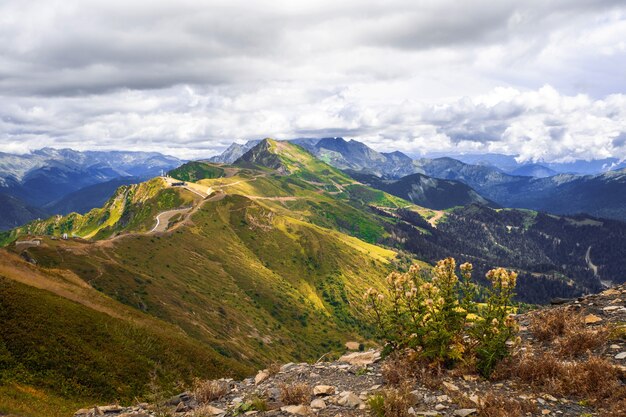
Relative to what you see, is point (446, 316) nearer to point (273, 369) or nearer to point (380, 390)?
point (380, 390)

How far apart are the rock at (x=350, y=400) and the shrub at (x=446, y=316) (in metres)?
2.90

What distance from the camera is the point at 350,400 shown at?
1295 cm

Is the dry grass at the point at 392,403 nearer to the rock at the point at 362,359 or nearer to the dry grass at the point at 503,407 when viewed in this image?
the dry grass at the point at 503,407

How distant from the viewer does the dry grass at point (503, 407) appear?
10.5 m

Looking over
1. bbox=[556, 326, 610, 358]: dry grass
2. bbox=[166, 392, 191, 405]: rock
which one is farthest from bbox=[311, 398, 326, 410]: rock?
bbox=[556, 326, 610, 358]: dry grass

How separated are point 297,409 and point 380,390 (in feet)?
10.1

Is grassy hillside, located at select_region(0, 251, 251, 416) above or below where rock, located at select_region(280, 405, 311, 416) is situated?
below

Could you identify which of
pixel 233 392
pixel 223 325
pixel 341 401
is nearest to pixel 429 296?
pixel 341 401

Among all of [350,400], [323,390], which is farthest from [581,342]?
[323,390]

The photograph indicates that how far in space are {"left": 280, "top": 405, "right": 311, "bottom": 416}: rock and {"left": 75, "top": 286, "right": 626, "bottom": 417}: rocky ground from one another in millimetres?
12

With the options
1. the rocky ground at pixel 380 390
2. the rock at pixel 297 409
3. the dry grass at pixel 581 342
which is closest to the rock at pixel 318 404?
the rocky ground at pixel 380 390

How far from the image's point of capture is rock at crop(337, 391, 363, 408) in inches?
500

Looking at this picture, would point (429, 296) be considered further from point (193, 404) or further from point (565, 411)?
point (193, 404)

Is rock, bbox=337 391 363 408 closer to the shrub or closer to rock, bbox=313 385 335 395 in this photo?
rock, bbox=313 385 335 395
